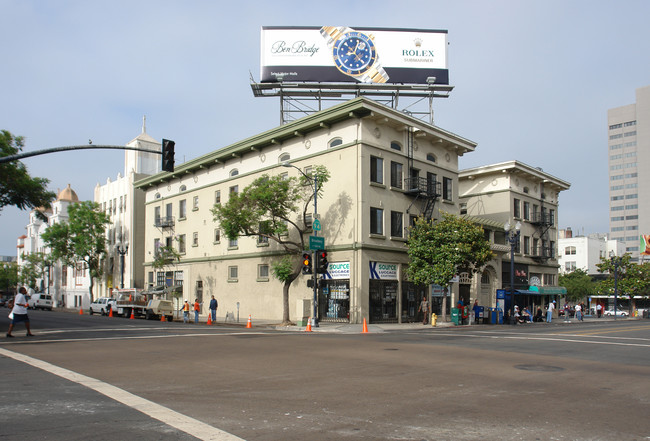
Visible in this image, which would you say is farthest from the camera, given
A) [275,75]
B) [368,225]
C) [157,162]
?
[157,162]

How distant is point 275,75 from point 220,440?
35.9 metres

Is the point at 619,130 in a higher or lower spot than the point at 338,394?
higher

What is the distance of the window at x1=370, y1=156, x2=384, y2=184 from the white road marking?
25241 mm

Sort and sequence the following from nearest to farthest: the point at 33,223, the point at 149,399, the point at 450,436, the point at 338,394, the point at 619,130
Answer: the point at 450,436
the point at 149,399
the point at 338,394
the point at 33,223
the point at 619,130

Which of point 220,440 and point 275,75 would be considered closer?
point 220,440

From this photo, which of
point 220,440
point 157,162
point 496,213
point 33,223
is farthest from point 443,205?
point 33,223

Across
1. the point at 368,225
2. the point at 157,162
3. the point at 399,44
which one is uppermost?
the point at 399,44

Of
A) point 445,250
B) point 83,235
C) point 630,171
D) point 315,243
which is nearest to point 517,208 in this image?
point 445,250

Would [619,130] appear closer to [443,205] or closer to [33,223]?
[443,205]

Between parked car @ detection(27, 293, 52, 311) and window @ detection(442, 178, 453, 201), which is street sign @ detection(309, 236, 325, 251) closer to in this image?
window @ detection(442, 178, 453, 201)

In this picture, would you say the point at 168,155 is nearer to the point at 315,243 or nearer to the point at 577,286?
the point at 315,243

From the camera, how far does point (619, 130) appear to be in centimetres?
14612

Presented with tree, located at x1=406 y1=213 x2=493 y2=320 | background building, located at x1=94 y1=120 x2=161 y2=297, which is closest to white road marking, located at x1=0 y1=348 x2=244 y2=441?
tree, located at x1=406 y1=213 x2=493 y2=320

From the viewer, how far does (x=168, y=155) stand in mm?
19531
